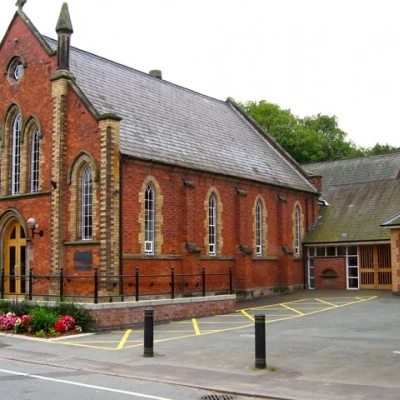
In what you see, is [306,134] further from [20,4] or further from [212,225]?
[20,4]

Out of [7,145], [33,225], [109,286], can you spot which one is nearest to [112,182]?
[109,286]

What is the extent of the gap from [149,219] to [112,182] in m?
2.80

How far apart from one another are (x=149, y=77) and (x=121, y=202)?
37.1 feet

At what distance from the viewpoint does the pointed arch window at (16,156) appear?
25016mm

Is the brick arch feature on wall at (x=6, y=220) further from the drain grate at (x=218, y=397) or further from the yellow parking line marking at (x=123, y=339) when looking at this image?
the drain grate at (x=218, y=397)

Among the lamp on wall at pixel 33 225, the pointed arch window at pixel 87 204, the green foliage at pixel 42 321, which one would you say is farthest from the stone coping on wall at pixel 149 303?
the lamp on wall at pixel 33 225

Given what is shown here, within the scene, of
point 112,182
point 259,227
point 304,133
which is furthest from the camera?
point 304,133

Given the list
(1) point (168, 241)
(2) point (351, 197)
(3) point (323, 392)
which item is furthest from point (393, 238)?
(3) point (323, 392)

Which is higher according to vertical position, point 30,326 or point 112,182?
point 112,182

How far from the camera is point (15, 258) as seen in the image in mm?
24656

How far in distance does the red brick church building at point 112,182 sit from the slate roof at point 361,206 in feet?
11.3

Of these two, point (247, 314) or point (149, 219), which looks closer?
point (247, 314)

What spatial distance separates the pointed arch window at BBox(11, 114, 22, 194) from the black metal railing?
13.1 feet

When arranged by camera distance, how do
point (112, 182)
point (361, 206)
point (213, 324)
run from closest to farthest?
point (213, 324)
point (112, 182)
point (361, 206)
